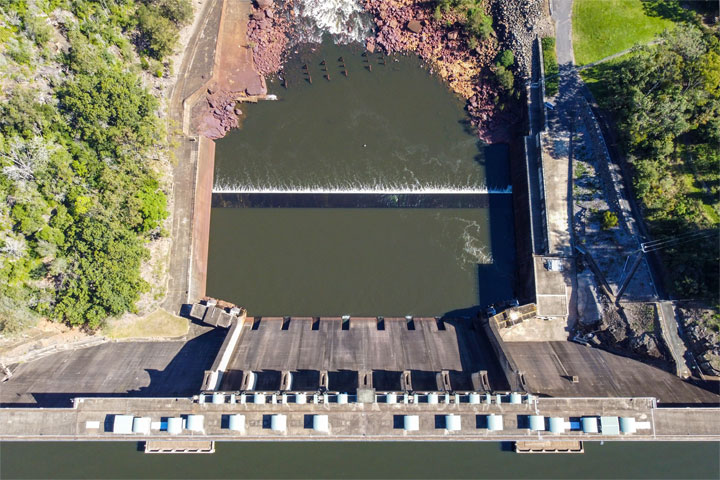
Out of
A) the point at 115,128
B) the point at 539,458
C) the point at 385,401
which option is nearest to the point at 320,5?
the point at 115,128

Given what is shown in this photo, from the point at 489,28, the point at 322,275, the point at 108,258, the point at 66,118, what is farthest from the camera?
the point at 489,28

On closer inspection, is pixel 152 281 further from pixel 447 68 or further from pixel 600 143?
pixel 600 143

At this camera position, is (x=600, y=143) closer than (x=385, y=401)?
No

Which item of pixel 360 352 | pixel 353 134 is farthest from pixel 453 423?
pixel 353 134

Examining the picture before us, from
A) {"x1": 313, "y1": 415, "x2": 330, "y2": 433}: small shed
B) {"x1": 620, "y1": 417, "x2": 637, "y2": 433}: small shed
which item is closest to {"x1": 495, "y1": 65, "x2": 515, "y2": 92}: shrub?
{"x1": 620, "y1": 417, "x2": 637, "y2": 433}: small shed

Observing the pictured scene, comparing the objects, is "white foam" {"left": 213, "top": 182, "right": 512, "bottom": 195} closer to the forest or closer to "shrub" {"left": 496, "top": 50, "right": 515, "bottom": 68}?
the forest

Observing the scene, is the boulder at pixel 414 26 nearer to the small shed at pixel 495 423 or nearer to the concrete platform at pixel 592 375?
the concrete platform at pixel 592 375
